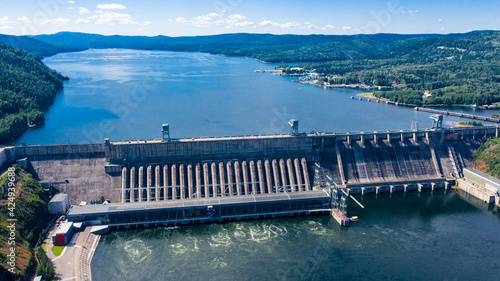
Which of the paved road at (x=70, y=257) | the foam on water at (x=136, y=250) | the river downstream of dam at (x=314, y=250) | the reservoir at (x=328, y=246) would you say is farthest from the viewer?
the foam on water at (x=136, y=250)

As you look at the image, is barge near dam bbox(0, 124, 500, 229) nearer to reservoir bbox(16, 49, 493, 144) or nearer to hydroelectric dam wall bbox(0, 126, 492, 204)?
hydroelectric dam wall bbox(0, 126, 492, 204)

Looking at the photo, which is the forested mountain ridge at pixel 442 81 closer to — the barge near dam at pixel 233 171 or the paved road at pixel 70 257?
the barge near dam at pixel 233 171

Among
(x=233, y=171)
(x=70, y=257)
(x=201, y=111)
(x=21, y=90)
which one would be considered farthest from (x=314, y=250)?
(x=21, y=90)

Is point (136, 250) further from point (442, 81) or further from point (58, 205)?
point (442, 81)

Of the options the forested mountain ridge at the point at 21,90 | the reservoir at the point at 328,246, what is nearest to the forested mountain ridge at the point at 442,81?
the reservoir at the point at 328,246

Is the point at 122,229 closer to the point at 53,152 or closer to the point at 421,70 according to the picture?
the point at 53,152
